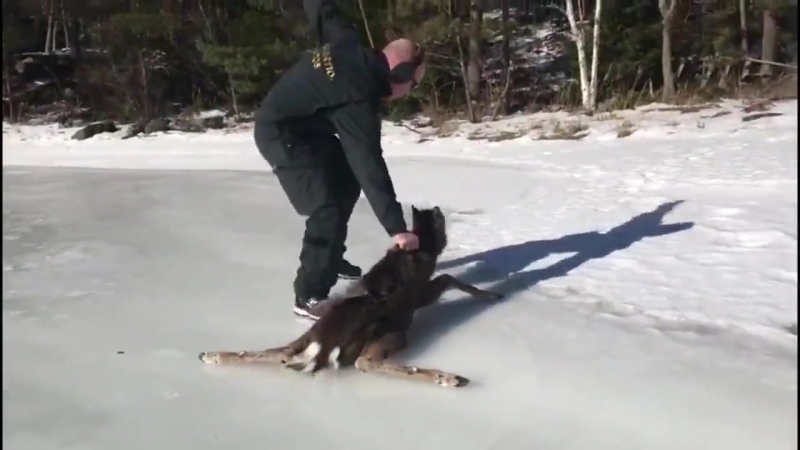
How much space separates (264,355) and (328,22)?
1373 millimetres

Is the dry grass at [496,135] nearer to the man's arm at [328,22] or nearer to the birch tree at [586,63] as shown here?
the birch tree at [586,63]

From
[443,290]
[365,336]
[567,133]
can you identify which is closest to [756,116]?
[567,133]

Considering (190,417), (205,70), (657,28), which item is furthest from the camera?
(205,70)

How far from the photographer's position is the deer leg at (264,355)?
225cm

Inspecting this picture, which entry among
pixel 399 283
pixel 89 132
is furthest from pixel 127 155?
pixel 399 283

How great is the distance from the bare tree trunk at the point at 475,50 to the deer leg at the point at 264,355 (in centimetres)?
820

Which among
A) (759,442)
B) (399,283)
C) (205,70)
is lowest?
(759,442)

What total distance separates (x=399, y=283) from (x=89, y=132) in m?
9.01

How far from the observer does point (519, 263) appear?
3.38 m

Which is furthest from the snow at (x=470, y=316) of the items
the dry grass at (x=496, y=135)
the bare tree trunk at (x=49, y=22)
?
the bare tree trunk at (x=49, y=22)

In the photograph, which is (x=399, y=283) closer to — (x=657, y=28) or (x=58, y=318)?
(x=58, y=318)

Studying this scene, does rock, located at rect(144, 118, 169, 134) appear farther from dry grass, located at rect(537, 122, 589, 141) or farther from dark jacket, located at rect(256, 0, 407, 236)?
dark jacket, located at rect(256, 0, 407, 236)

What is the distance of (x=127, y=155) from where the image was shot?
8.26 meters

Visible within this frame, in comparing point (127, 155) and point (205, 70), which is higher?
point (205, 70)
